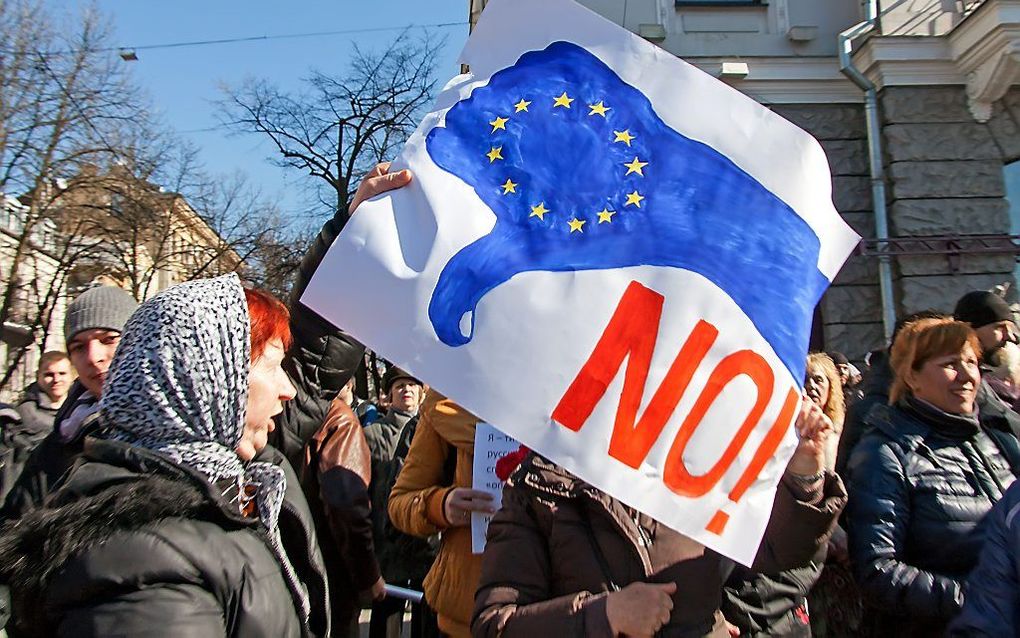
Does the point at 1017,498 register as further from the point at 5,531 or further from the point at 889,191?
the point at 889,191

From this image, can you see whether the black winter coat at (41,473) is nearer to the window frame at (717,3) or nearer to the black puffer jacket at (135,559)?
the black puffer jacket at (135,559)

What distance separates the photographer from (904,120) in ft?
→ 31.3

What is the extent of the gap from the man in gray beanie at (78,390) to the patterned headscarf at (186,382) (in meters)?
0.97

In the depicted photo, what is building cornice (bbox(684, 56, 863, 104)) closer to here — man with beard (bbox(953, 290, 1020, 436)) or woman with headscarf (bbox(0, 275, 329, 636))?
man with beard (bbox(953, 290, 1020, 436))

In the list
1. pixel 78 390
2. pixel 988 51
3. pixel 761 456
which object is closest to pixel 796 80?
pixel 988 51

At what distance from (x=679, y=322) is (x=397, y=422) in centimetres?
398

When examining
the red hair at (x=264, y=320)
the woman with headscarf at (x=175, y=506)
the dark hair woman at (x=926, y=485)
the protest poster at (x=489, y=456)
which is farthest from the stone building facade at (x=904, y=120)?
the woman with headscarf at (x=175, y=506)

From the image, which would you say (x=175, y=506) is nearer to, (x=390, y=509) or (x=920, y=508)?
(x=390, y=509)

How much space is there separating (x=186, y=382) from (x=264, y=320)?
0.93 ft

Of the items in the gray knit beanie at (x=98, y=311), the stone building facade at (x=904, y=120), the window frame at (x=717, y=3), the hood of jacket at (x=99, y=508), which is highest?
the window frame at (x=717, y=3)

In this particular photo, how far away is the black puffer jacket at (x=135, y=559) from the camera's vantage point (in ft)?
4.67

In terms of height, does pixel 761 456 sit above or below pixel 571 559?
above

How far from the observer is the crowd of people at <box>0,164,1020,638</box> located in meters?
1.49

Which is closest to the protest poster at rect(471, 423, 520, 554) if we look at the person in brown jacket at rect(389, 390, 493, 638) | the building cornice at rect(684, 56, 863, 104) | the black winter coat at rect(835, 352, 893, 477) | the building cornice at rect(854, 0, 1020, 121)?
the person in brown jacket at rect(389, 390, 493, 638)
